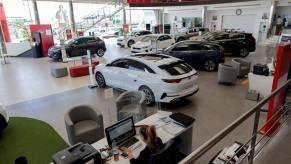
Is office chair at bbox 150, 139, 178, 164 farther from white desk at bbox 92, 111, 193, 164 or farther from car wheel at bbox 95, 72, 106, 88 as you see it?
car wheel at bbox 95, 72, 106, 88

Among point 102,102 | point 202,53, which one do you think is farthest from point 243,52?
point 102,102

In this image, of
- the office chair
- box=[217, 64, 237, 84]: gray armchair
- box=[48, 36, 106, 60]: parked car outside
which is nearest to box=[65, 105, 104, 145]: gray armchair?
the office chair

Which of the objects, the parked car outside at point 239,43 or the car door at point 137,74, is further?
the parked car outside at point 239,43

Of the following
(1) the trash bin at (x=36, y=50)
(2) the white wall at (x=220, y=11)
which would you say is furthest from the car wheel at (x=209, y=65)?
(1) the trash bin at (x=36, y=50)

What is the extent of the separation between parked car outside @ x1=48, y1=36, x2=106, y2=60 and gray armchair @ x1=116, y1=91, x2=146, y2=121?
9.45 metres

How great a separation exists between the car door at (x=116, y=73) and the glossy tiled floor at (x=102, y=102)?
0.44m

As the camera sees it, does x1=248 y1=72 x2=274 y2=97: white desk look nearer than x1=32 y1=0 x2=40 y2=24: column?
Yes

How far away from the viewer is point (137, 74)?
6.07 m

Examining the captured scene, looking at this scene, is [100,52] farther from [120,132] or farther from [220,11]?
[220,11]

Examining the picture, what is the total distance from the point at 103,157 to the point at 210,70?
7960 millimetres

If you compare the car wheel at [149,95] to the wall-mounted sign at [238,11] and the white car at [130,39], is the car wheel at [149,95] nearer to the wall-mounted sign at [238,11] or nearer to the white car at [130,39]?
the white car at [130,39]

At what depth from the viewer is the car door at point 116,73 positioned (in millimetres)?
6573

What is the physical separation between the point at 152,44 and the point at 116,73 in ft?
24.6

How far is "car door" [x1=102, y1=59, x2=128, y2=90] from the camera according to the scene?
657 centimetres
